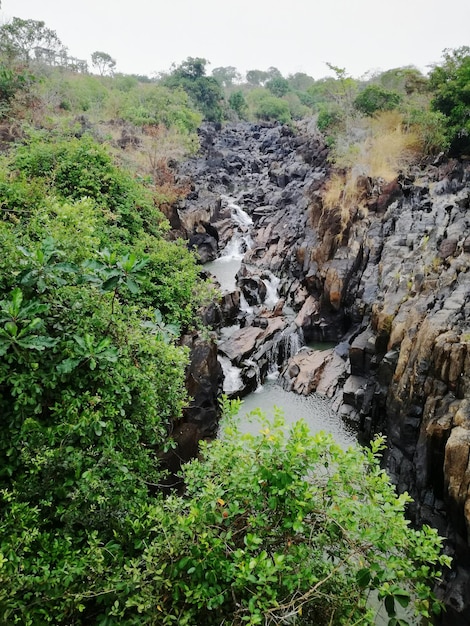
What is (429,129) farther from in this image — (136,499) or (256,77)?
(256,77)

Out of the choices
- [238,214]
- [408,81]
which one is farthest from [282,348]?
[408,81]

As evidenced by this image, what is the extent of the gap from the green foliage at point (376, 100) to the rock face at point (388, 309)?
5.69 meters

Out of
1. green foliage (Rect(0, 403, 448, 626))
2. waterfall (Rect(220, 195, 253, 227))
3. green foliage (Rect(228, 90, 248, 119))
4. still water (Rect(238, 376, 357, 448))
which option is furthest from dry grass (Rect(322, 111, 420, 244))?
green foliage (Rect(228, 90, 248, 119))

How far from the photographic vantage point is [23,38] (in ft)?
97.0

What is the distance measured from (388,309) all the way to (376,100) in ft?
71.6

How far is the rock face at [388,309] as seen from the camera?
316 inches

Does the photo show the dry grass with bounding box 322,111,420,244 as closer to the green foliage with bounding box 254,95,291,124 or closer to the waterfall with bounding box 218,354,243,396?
the waterfall with bounding box 218,354,243,396

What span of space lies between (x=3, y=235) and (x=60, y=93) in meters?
32.2

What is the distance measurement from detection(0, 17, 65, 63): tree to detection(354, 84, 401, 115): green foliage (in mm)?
24185

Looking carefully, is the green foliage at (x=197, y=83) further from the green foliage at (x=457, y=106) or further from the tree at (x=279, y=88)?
the green foliage at (x=457, y=106)

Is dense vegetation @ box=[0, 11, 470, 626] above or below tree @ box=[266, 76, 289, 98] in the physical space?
below

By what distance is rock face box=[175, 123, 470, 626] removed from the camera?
804 centimetres

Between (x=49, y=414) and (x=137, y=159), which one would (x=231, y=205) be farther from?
(x=49, y=414)

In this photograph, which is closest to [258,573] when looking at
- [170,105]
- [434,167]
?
[434,167]
